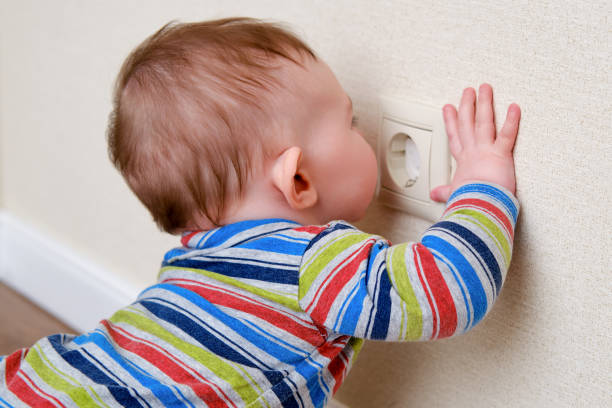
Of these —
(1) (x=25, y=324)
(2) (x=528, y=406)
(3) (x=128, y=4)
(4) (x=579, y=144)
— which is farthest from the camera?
(1) (x=25, y=324)

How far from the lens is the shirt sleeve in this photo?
56cm

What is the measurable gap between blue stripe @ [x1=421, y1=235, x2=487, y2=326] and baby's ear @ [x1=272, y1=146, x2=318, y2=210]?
0.15 meters

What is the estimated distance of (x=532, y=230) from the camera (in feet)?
2.04

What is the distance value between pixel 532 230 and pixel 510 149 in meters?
0.08

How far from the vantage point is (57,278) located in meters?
1.36

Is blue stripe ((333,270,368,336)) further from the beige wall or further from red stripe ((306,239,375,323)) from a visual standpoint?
the beige wall

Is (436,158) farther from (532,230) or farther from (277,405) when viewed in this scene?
(277,405)

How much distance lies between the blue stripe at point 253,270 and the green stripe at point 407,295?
9 cm

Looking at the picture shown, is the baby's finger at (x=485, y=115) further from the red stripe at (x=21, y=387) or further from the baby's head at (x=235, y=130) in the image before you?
the red stripe at (x=21, y=387)

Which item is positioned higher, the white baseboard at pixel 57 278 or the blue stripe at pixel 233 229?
the blue stripe at pixel 233 229

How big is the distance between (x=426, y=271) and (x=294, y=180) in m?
0.17

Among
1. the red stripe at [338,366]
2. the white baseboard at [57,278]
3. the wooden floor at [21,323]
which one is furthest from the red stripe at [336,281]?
the wooden floor at [21,323]

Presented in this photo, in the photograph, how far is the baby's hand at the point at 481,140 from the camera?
614mm

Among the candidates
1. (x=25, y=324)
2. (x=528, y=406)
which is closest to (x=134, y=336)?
(x=528, y=406)
